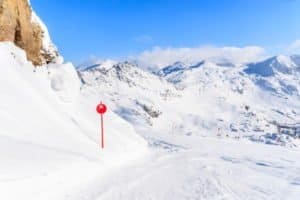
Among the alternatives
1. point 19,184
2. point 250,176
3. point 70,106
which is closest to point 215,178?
point 250,176

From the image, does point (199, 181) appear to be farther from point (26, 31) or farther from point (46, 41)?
point (46, 41)

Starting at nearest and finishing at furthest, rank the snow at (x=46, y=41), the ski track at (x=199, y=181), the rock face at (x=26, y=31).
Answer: the ski track at (x=199, y=181)
the rock face at (x=26, y=31)
the snow at (x=46, y=41)

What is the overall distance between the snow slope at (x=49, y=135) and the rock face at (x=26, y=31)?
0.72 meters

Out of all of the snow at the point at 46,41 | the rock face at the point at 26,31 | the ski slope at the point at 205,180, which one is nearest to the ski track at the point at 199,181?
the ski slope at the point at 205,180

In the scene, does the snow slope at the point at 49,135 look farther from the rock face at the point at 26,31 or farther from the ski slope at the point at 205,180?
the ski slope at the point at 205,180

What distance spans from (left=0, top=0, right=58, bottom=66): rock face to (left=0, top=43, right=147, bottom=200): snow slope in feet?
2.36

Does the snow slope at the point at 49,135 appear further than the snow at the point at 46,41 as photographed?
No

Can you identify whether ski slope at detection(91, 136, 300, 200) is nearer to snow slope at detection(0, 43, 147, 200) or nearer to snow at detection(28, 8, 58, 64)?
snow slope at detection(0, 43, 147, 200)

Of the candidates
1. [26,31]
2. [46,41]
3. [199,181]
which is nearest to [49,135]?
[199,181]

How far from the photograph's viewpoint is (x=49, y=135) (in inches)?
513

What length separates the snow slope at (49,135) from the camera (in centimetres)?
820

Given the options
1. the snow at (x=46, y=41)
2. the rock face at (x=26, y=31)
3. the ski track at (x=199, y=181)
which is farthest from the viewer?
the snow at (x=46, y=41)

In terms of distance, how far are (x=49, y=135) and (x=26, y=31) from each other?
8723mm

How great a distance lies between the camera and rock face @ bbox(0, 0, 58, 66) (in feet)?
59.8
